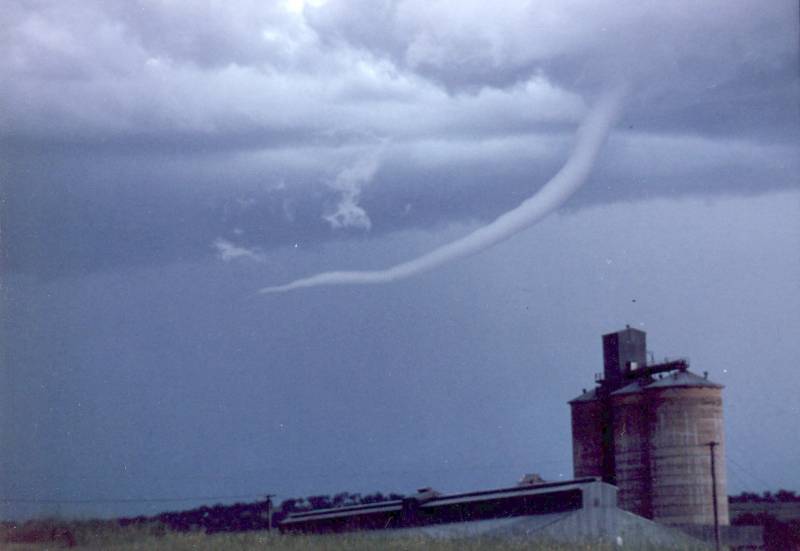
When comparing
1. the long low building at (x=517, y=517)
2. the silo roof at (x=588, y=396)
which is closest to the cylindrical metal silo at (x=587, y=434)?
the silo roof at (x=588, y=396)

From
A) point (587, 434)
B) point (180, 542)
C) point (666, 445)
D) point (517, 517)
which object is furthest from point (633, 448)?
point (180, 542)

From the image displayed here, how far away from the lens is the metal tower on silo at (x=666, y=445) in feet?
155

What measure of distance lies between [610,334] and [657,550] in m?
24.8

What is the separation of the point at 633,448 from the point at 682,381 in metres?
4.01

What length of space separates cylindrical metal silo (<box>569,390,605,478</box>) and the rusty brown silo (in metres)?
4.86

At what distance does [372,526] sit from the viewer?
1941 inches

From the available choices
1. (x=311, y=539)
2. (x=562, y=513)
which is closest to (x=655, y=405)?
(x=562, y=513)

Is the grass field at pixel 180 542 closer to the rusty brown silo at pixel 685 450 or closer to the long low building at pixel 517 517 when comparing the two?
the long low building at pixel 517 517

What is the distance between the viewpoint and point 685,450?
155 feet

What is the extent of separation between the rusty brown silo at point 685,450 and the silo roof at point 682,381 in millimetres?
47

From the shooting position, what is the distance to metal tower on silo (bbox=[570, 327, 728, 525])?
4719 centimetres

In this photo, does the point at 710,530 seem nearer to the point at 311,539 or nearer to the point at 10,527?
the point at 311,539

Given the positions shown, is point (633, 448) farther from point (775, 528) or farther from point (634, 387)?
point (775, 528)

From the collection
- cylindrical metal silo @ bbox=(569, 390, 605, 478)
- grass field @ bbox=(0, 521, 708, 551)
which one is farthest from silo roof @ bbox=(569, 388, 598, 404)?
grass field @ bbox=(0, 521, 708, 551)
